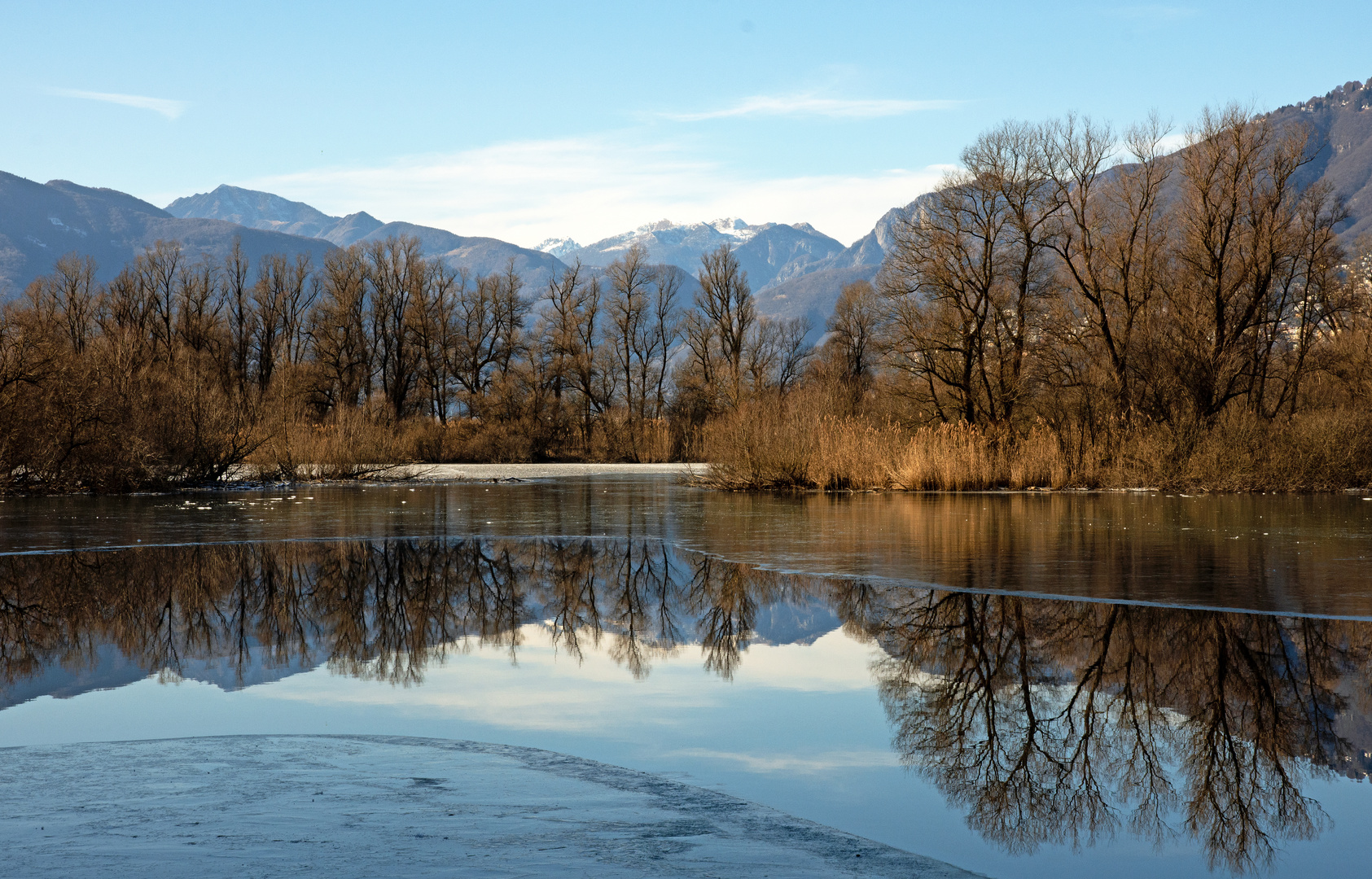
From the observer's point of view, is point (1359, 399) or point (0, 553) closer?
point (0, 553)

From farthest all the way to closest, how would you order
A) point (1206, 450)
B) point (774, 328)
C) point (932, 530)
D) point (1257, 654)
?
point (774, 328) → point (1206, 450) → point (932, 530) → point (1257, 654)

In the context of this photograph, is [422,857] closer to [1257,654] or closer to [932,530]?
[1257,654]

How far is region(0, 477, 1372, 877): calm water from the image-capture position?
4.61 meters

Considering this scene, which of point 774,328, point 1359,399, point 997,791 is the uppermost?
point 774,328

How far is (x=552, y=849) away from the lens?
12.6ft

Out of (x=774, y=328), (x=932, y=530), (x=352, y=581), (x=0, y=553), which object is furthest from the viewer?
(x=774, y=328)

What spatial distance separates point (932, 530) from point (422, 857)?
43.9ft

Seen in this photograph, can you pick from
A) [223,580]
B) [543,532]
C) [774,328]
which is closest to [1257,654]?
[223,580]

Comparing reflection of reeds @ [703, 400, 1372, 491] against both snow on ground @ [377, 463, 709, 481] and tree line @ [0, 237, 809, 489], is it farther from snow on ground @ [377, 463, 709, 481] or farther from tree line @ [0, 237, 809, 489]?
tree line @ [0, 237, 809, 489]

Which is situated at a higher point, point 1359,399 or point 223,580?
point 1359,399

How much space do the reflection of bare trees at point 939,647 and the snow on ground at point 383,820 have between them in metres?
1.09

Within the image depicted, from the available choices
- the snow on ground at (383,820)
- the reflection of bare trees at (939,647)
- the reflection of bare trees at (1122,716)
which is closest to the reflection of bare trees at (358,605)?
the reflection of bare trees at (939,647)

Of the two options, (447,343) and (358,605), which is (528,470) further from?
(358,605)

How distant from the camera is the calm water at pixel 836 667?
4.61 metres
